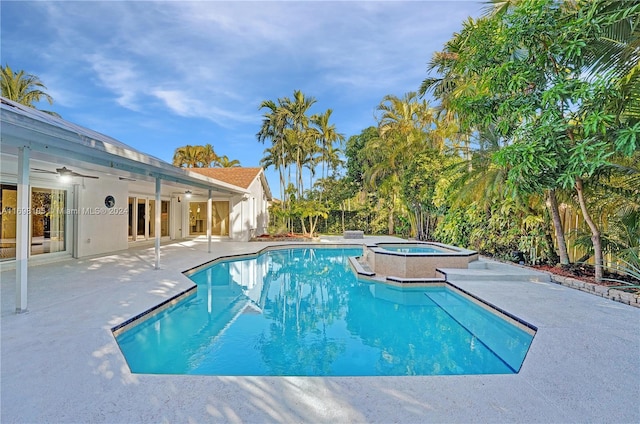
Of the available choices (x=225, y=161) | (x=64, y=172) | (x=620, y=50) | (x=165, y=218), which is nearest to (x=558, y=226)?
(x=620, y=50)

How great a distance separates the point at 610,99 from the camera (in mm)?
5473

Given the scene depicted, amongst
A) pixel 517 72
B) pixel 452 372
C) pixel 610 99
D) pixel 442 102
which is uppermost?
pixel 442 102

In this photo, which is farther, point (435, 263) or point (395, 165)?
point (395, 165)

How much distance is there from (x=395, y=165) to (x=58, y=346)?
1864 centimetres

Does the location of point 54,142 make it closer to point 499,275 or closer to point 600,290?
point 499,275

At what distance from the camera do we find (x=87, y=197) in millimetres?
10758

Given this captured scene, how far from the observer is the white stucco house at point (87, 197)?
15.6 feet

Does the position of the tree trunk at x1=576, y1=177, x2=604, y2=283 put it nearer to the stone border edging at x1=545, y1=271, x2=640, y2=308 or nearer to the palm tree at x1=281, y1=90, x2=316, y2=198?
the stone border edging at x1=545, y1=271, x2=640, y2=308

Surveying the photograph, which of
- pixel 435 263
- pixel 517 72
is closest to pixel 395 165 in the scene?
pixel 435 263

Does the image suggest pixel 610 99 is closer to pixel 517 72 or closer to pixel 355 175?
pixel 517 72

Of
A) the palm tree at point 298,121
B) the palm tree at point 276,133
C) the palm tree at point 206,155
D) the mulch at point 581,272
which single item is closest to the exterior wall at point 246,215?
the palm tree at point 276,133

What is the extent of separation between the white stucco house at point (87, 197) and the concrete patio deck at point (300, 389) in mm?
2034

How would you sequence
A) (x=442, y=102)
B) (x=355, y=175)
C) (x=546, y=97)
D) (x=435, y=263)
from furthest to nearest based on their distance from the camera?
1. (x=355, y=175)
2. (x=442, y=102)
3. (x=435, y=263)
4. (x=546, y=97)

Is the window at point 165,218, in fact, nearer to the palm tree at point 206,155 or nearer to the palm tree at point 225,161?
the palm tree at point 206,155
